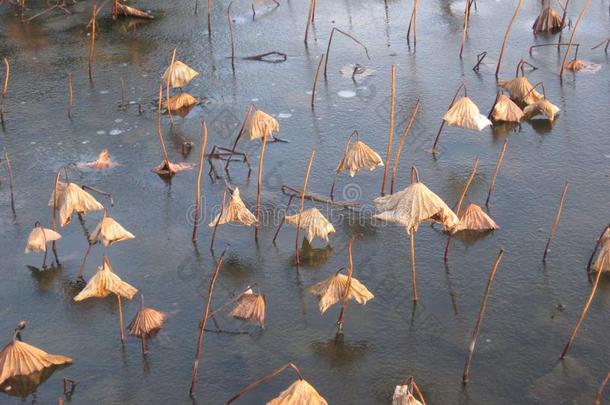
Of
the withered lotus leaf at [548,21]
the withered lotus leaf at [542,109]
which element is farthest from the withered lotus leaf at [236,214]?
the withered lotus leaf at [548,21]

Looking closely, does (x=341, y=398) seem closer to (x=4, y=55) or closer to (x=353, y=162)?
(x=353, y=162)

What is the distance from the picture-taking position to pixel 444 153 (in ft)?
20.2

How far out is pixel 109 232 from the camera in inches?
198

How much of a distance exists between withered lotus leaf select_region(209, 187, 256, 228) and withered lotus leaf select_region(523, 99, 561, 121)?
252 cm

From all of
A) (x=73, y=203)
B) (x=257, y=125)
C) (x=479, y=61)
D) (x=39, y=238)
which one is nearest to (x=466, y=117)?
(x=257, y=125)

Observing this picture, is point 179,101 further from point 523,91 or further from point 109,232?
point 523,91

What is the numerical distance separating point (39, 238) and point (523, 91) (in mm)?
3752

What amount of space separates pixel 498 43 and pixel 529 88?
117 centimetres

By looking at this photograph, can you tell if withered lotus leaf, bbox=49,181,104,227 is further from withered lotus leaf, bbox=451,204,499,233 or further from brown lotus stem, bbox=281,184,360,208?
withered lotus leaf, bbox=451,204,499,233

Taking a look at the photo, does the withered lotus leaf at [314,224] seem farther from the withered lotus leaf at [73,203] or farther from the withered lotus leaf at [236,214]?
the withered lotus leaf at [73,203]

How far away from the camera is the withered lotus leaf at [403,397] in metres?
3.80

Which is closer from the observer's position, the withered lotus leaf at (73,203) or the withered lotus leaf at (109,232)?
the withered lotus leaf at (109,232)

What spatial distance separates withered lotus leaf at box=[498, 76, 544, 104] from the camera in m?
6.77

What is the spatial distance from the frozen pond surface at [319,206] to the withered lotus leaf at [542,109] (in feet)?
0.33
